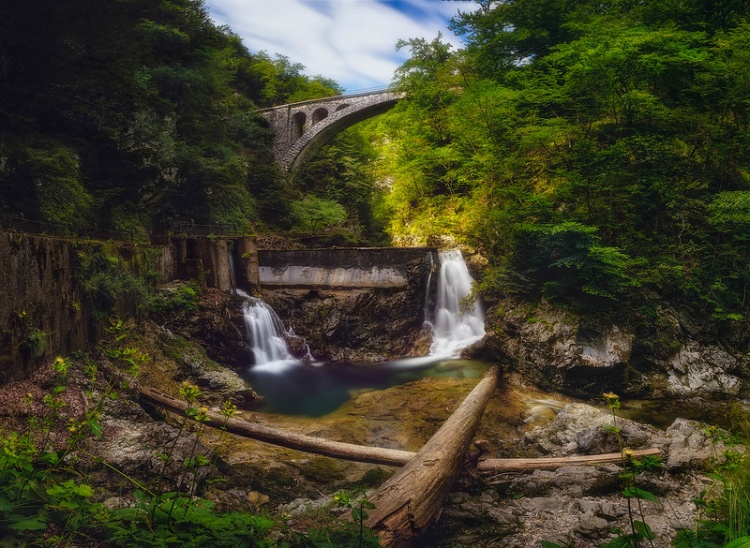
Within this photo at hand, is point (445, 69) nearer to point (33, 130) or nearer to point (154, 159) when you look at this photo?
point (154, 159)

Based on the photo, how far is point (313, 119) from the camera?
1109 inches

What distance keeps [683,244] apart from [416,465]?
9.16m

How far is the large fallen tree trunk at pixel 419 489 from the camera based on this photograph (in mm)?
3025

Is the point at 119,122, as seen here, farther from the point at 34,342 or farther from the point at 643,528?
the point at 643,528

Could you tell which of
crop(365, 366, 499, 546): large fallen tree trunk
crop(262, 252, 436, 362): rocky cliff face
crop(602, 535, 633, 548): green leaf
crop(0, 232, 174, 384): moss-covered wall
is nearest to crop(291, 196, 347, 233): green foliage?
crop(262, 252, 436, 362): rocky cliff face

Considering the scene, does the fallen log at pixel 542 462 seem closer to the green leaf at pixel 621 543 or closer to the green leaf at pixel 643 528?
the green leaf at pixel 643 528

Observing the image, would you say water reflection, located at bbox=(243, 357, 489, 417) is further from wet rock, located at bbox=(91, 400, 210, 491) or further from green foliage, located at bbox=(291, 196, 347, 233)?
green foliage, located at bbox=(291, 196, 347, 233)

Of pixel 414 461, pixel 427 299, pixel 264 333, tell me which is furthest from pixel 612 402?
pixel 427 299

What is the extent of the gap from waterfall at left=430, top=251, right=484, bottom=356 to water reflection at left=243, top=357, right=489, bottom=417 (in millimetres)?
1111

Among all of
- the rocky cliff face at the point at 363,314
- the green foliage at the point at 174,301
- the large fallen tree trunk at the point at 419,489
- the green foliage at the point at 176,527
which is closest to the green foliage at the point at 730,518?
the large fallen tree trunk at the point at 419,489

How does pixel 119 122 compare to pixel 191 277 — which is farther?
pixel 119 122

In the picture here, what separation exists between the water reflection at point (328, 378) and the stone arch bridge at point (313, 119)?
17739 mm

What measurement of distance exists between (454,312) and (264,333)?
587 cm

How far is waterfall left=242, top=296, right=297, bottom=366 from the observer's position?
1044 centimetres
